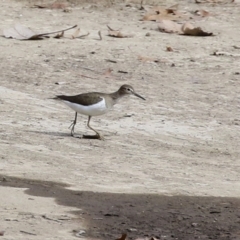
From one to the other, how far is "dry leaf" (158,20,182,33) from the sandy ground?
0.16 meters

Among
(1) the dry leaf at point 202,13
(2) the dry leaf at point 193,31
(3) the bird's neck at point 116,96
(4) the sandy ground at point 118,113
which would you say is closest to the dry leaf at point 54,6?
(4) the sandy ground at point 118,113

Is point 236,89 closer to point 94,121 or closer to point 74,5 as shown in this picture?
point 94,121

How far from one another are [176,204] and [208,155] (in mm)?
2147

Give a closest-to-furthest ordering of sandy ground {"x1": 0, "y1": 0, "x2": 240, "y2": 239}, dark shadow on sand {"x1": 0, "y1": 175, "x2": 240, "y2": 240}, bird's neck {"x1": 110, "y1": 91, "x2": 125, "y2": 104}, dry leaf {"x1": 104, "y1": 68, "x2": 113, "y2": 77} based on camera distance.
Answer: dark shadow on sand {"x1": 0, "y1": 175, "x2": 240, "y2": 240} → sandy ground {"x1": 0, "y1": 0, "x2": 240, "y2": 239} → bird's neck {"x1": 110, "y1": 91, "x2": 125, "y2": 104} → dry leaf {"x1": 104, "y1": 68, "x2": 113, "y2": 77}

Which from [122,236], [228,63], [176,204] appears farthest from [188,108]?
[122,236]

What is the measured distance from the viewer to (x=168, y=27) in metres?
16.5

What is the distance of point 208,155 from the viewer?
35.1 ft

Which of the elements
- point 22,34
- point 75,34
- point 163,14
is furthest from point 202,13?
point 22,34

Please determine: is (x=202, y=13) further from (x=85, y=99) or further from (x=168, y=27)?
(x=85, y=99)

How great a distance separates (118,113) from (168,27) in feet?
14.8

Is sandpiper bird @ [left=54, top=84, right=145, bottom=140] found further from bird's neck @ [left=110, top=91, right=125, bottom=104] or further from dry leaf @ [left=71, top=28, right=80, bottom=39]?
dry leaf @ [left=71, top=28, right=80, bottom=39]

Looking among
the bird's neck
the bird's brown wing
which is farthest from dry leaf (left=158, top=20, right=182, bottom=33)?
the bird's brown wing

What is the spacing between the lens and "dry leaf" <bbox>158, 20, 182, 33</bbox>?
16.5m

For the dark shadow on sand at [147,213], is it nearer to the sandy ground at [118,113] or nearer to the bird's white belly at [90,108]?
the sandy ground at [118,113]
